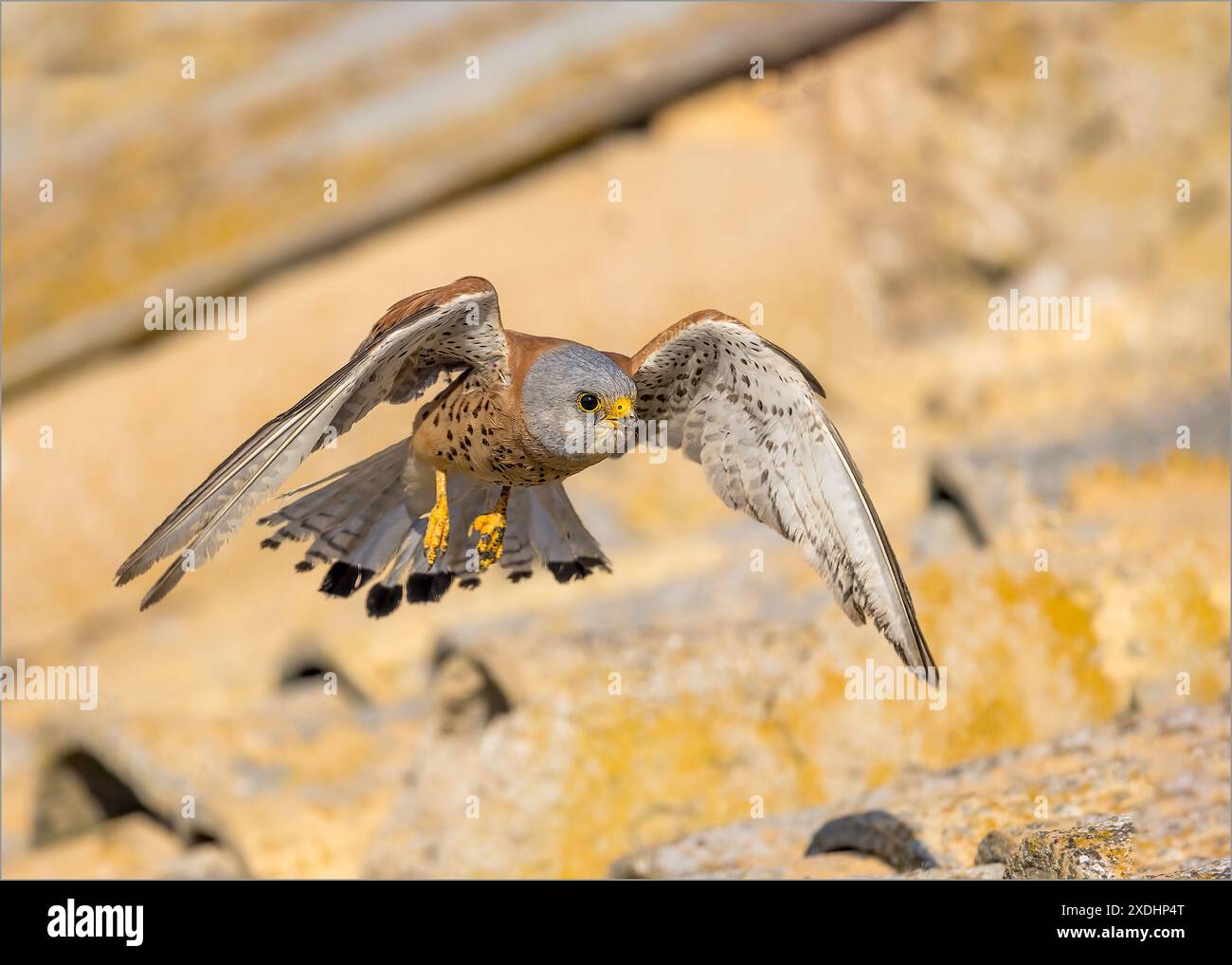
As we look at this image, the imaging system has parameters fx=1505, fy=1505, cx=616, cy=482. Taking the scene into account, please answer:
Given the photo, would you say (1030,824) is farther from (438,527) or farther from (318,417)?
(318,417)

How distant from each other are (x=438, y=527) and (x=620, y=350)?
8.25 m

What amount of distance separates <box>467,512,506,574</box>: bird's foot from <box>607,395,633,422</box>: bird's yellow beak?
0.86 meters

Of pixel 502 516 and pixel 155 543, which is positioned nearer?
pixel 155 543

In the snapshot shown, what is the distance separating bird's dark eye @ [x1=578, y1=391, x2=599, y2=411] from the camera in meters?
4.73

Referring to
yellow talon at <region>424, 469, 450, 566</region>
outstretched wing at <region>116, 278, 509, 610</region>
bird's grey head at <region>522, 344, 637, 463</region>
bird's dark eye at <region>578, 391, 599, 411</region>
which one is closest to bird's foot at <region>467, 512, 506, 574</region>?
yellow talon at <region>424, 469, 450, 566</region>

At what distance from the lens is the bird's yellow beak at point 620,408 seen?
474 centimetres

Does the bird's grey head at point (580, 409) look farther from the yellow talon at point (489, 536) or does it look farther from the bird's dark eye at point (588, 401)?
the yellow talon at point (489, 536)

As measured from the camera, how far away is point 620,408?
4.75m

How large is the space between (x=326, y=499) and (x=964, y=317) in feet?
33.3
